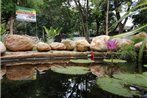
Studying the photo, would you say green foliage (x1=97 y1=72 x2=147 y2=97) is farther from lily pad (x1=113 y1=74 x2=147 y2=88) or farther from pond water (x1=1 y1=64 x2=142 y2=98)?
pond water (x1=1 y1=64 x2=142 y2=98)

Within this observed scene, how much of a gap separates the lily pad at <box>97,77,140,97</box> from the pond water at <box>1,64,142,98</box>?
9 cm

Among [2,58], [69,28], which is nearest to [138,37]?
[2,58]

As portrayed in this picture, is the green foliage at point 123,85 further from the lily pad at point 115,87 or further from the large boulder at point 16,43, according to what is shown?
the large boulder at point 16,43

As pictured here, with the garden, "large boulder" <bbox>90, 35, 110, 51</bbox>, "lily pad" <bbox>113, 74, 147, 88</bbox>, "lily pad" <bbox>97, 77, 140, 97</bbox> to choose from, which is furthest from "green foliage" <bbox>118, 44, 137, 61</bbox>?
"lily pad" <bbox>97, 77, 140, 97</bbox>

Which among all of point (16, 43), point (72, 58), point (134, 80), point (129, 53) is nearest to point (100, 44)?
point (129, 53)

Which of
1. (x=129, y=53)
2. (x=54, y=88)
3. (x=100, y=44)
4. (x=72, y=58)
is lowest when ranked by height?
(x=54, y=88)

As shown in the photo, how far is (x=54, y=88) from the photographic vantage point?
15.0 feet

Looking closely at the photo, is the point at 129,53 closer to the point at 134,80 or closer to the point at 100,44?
the point at 100,44

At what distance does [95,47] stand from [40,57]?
9.63ft

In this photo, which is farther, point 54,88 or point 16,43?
point 16,43

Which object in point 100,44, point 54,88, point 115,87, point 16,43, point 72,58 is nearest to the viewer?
point 115,87

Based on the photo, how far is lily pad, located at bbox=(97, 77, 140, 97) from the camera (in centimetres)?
398

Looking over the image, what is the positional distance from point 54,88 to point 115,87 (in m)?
1.17

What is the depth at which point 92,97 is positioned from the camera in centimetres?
395
